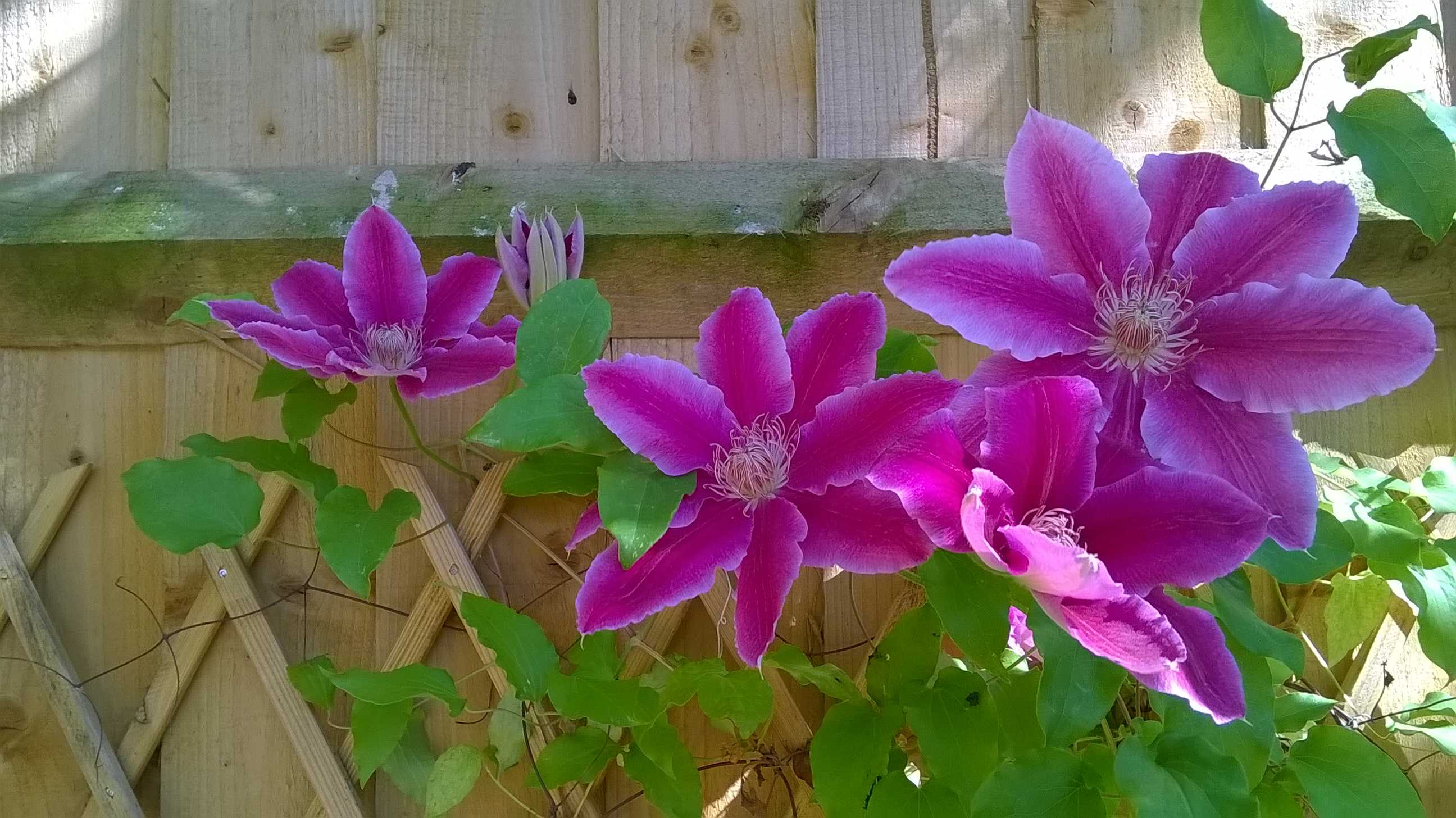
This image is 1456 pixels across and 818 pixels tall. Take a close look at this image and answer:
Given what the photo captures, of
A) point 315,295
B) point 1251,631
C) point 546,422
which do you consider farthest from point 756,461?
point 315,295

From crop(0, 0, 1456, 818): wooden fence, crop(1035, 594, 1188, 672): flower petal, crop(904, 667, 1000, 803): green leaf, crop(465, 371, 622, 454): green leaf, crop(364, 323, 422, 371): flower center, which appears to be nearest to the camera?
crop(1035, 594, 1188, 672): flower petal

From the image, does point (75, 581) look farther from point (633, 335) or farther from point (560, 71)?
point (560, 71)

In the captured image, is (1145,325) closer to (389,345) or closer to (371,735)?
(389,345)

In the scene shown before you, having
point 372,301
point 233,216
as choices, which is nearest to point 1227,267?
point 372,301

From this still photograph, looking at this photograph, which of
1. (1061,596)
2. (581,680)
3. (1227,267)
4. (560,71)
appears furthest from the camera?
(560,71)

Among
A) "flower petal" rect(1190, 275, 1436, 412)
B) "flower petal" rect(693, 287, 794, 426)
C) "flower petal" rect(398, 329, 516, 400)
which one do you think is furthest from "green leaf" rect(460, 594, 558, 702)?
"flower petal" rect(1190, 275, 1436, 412)

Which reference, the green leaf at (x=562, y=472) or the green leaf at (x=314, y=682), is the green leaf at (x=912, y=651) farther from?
the green leaf at (x=314, y=682)

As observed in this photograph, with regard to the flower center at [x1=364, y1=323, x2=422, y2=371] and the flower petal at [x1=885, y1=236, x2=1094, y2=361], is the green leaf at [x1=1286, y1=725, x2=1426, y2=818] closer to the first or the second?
the flower petal at [x1=885, y1=236, x2=1094, y2=361]

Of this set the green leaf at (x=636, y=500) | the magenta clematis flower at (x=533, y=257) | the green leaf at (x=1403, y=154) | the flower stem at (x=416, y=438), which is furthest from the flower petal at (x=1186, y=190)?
the flower stem at (x=416, y=438)
